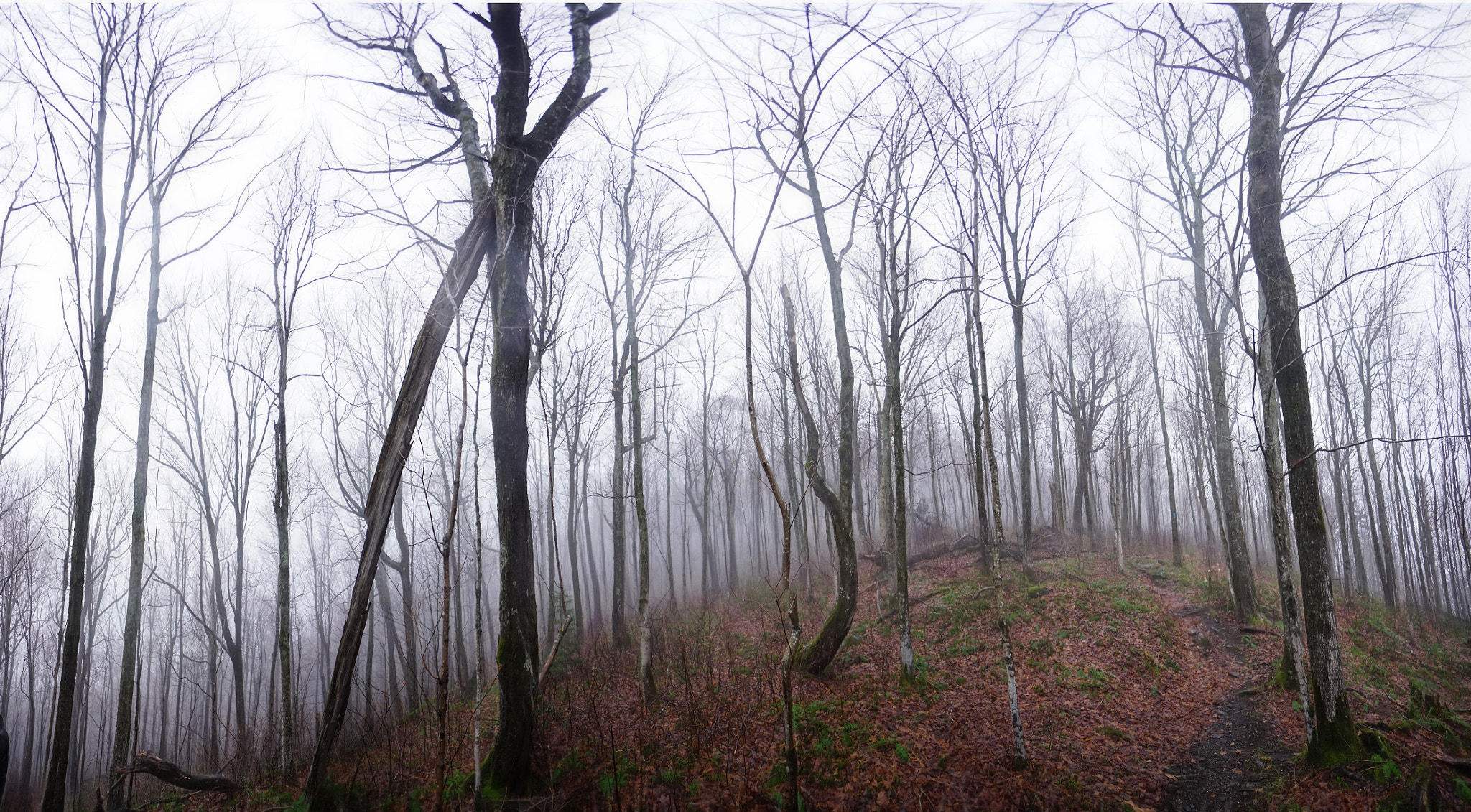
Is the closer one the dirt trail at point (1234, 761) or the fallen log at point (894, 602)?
the dirt trail at point (1234, 761)

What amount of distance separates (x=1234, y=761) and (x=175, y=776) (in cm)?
934

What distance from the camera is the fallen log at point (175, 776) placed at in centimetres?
391

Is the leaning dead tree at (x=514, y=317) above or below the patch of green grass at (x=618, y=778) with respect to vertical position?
above

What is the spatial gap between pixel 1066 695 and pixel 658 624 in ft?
27.7

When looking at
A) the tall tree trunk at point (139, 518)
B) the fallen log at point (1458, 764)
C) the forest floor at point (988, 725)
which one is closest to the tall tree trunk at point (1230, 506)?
the forest floor at point (988, 725)

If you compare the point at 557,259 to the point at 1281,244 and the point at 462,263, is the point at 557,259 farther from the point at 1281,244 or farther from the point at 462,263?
the point at 1281,244

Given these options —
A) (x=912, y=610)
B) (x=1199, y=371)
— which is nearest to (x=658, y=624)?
(x=912, y=610)

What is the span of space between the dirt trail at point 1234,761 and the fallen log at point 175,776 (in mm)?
7684

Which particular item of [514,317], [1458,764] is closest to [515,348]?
[514,317]

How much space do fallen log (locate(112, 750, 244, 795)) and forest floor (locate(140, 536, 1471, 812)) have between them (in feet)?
2.05

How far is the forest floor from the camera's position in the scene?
15.9ft

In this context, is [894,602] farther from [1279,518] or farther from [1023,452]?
[1279,518]

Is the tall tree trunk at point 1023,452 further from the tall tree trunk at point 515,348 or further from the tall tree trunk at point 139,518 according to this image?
the tall tree trunk at point 139,518

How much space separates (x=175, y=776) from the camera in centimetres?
407
